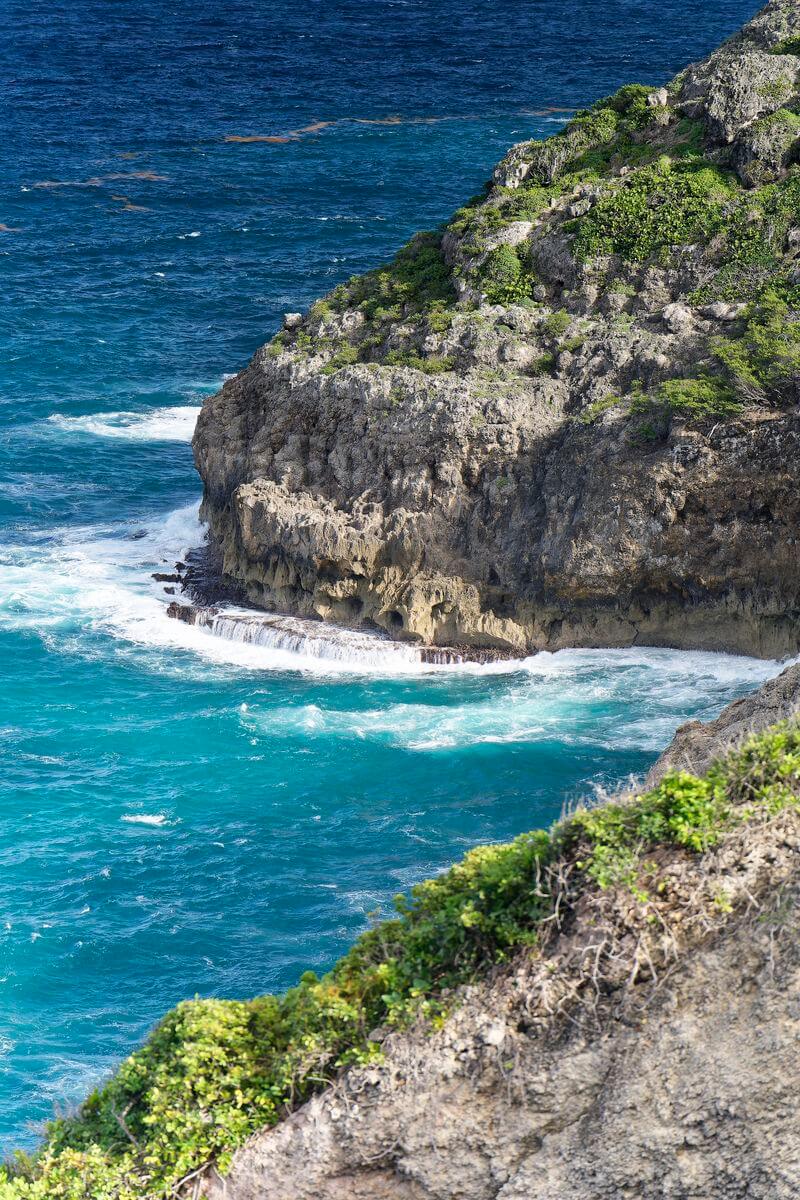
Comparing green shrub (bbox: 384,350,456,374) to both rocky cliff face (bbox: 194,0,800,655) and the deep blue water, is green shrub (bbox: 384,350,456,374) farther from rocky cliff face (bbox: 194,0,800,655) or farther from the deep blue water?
the deep blue water

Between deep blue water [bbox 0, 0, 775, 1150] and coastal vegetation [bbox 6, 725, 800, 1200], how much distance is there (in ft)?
35.9

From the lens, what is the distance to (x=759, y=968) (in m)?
21.0

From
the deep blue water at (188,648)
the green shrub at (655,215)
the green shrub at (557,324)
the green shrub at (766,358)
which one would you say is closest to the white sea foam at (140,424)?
the deep blue water at (188,648)

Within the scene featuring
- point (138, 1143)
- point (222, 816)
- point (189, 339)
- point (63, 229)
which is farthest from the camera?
point (63, 229)

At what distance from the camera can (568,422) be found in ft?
177

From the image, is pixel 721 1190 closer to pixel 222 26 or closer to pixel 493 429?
pixel 493 429

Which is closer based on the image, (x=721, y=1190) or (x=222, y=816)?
(x=721, y=1190)

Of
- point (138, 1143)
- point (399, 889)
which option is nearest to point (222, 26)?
point (399, 889)

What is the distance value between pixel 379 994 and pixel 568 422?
112ft

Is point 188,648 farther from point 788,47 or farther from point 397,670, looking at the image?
point 788,47

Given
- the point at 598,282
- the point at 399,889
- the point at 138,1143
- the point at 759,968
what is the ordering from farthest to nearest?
1. the point at 598,282
2. the point at 399,889
3. the point at 138,1143
4. the point at 759,968

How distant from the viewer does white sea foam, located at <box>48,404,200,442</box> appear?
77062mm

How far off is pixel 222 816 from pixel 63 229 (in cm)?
6729

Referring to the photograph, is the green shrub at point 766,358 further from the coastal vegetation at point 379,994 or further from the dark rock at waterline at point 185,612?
the coastal vegetation at point 379,994
